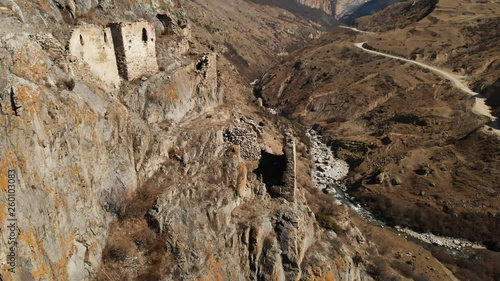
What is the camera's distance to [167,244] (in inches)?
804

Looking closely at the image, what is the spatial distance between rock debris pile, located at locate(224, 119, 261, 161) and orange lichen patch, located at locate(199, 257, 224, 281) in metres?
8.61

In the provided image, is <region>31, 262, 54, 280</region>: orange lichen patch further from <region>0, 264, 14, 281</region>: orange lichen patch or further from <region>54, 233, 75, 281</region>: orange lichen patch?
<region>0, 264, 14, 281</region>: orange lichen patch

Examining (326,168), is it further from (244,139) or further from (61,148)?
(61,148)

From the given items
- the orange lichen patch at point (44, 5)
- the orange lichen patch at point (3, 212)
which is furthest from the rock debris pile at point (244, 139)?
the orange lichen patch at point (3, 212)

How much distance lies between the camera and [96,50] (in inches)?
837

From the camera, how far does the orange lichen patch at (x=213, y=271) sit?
2088cm

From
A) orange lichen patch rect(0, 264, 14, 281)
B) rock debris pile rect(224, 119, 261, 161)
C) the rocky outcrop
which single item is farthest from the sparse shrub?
orange lichen patch rect(0, 264, 14, 281)

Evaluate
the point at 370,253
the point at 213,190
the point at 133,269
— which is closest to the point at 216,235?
the point at 213,190

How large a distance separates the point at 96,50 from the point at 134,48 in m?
2.75

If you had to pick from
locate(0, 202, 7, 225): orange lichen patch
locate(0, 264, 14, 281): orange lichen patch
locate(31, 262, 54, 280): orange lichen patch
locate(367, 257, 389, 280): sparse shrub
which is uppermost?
locate(0, 202, 7, 225): orange lichen patch

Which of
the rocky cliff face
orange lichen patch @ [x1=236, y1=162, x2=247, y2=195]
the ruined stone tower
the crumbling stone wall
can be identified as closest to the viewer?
the rocky cliff face

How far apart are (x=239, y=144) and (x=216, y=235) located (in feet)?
23.9

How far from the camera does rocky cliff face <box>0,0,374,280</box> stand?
50.2 ft

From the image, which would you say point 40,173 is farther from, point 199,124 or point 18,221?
point 199,124
